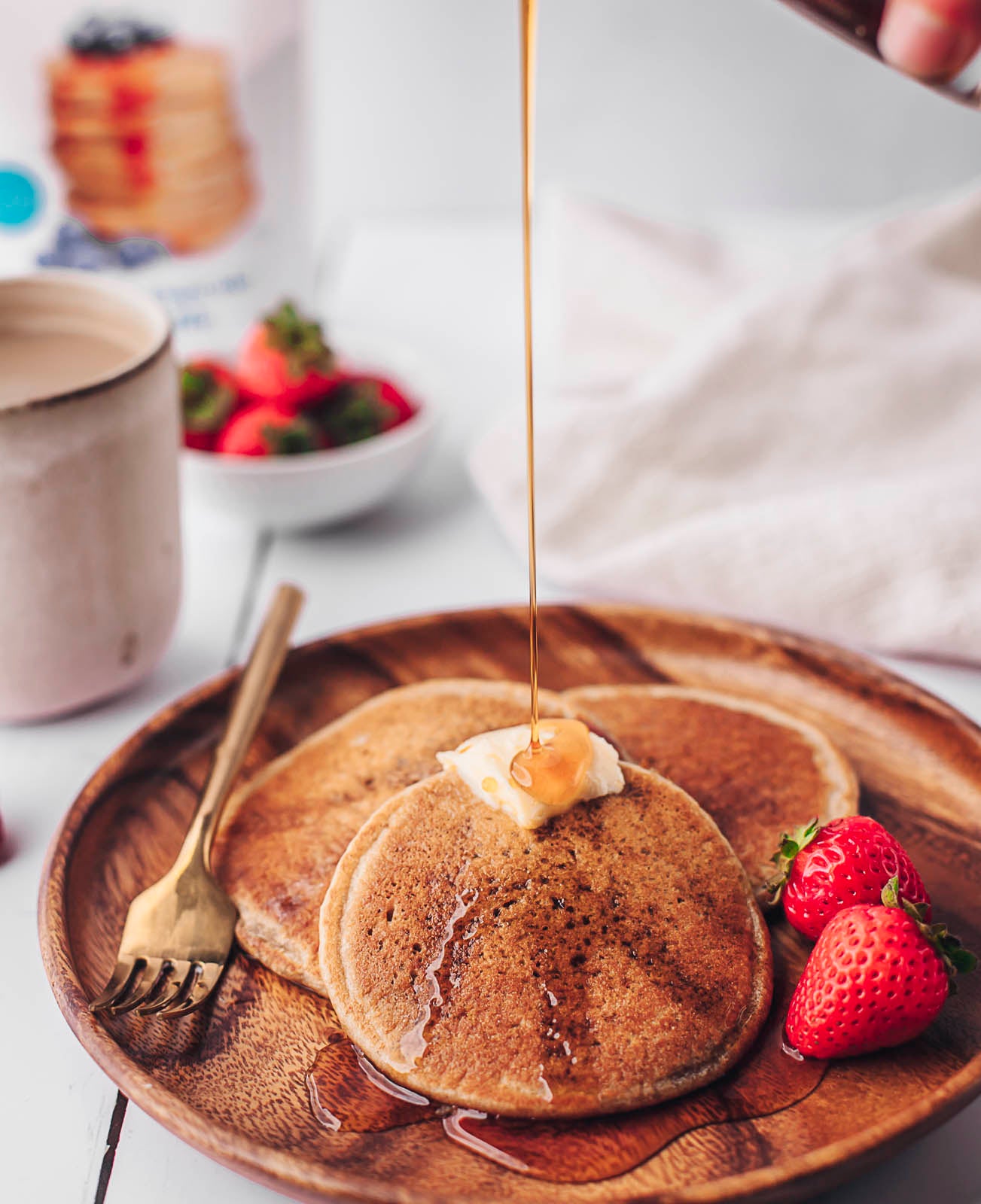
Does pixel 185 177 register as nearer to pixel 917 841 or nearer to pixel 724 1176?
pixel 917 841

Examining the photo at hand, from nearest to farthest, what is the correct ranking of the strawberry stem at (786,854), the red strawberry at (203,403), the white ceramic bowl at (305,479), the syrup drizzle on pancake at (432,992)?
1. the syrup drizzle on pancake at (432,992)
2. the strawberry stem at (786,854)
3. the white ceramic bowl at (305,479)
4. the red strawberry at (203,403)

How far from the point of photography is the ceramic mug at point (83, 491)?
4.06 ft

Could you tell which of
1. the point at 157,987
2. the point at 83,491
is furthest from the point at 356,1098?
the point at 83,491

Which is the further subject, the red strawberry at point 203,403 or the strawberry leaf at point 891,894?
the red strawberry at point 203,403

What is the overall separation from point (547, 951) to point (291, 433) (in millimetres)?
986

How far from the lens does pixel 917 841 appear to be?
1122 millimetres

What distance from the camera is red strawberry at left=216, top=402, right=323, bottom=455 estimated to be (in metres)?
1.72

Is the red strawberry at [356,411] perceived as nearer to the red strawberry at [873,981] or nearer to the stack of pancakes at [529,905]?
the stack of pancakes at [529,905]

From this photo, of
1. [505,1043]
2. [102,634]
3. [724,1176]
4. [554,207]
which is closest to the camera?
[724,1176]

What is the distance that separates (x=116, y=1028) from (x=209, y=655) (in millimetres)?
690

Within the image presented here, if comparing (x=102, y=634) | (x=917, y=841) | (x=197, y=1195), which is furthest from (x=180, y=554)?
(x=917, y=841)

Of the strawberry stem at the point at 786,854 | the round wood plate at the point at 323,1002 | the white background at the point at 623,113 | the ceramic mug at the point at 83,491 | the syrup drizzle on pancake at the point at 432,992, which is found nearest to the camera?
the round wood plate at the point at 323,1002

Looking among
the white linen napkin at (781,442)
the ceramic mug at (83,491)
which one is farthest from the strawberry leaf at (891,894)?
the ceramic mug at (83,491)

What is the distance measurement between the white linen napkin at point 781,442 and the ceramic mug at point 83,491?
1.79 feet
